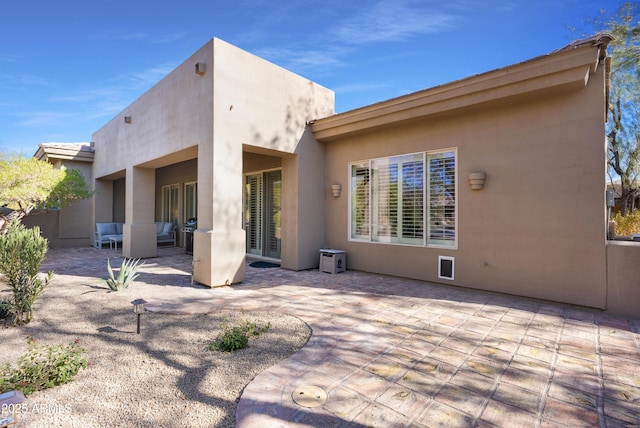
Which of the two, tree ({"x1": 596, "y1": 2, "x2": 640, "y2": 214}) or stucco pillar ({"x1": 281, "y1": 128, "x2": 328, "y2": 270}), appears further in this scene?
tree ({"x1": 596, "y1": 2, "x2": 640, "y2": 214})

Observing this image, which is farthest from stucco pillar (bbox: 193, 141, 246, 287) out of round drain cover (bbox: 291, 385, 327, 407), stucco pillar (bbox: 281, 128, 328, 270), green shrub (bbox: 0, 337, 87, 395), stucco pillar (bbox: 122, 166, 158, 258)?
stucco pillar (bbox: 122, 166, 158, 258)

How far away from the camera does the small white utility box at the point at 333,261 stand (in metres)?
7.30

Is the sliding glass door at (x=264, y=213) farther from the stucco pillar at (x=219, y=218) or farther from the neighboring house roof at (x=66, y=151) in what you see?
the neighboring house roof at (x=66, y=151)

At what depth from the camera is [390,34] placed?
308 inches

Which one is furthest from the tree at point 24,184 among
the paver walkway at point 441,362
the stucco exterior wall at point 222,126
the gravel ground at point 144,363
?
the paver walkway at point 441,362

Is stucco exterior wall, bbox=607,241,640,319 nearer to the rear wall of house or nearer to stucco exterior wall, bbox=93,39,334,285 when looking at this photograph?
the rear wall of house

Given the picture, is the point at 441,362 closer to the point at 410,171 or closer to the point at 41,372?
the point at 41,372

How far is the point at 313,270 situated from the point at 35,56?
420 inches

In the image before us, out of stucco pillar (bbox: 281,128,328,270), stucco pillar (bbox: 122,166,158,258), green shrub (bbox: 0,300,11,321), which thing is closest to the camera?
green shrub (bbox: 0,300,11,321)

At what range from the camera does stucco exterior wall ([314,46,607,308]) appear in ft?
15.2

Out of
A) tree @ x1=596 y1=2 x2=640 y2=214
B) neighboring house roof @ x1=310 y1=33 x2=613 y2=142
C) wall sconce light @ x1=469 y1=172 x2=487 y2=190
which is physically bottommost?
wall sconce light @ x1=469 y1=172 x2=487 y2=190

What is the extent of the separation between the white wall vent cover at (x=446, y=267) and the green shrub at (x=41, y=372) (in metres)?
5.69

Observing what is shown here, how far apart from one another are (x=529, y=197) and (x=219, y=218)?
5601 mm

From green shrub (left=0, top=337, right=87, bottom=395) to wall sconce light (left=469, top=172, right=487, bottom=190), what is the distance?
607cm
